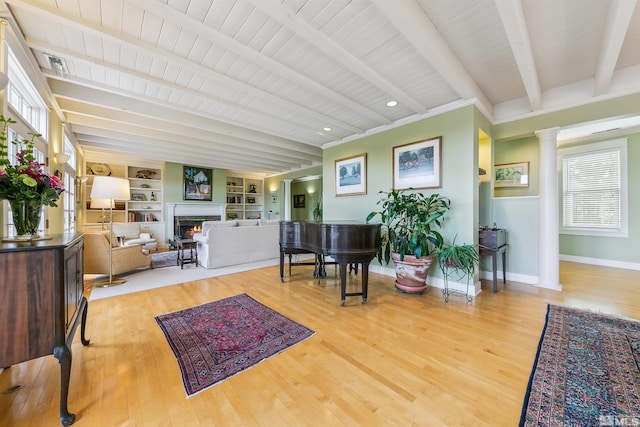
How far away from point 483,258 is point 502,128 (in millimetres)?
2054

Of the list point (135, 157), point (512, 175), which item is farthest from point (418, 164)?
point (135, 157)

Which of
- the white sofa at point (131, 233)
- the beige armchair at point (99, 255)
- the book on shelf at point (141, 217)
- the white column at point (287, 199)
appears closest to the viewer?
the beige armchair at point (99, 255)

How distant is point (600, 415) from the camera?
126cm

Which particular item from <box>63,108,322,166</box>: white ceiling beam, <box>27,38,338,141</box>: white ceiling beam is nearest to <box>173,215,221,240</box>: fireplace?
<box>63,108,322,166</box>: white ceiling beam

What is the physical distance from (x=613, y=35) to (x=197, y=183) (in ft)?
29.4

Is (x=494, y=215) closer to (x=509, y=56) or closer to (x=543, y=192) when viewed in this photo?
(x=543, y=192)

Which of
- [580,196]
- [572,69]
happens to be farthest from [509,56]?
[580,196]

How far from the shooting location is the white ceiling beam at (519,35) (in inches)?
64.7

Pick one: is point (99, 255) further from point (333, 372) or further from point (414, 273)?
point (414, 273)

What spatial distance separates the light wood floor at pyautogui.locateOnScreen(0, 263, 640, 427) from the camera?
129 cm

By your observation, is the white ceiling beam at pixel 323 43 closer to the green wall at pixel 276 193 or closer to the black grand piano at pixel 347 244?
the black grand piano at pixel 347 244

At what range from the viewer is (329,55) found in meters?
2.29

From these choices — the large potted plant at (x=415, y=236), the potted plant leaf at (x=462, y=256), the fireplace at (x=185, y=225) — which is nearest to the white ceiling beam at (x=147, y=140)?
the fireplace at (x=185, y=225)

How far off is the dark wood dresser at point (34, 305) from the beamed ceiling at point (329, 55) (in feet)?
5.68
